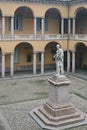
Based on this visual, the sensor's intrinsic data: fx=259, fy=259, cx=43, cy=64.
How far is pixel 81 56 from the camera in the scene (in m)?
42.5

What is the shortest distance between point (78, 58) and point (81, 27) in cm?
546

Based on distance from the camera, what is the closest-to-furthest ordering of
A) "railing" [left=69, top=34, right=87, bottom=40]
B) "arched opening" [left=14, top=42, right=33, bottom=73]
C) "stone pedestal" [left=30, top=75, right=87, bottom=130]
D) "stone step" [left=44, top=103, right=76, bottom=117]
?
"stone pedestal" [left=30, top=75, right=87, bottom=130]
"stone step" [left=44, top=103, right=76, bottom=117]
"railing" [left=69, top=34, right=87, bottom=40]
"arched opening" [left=14, top=42, right=33, bottom=73]

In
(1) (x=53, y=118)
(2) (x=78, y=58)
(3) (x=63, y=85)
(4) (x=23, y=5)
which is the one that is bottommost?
(1) (x=53, y=118)

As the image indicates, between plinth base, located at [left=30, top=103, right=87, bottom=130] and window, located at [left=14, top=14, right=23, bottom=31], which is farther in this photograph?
window, located at [left=14, top=14, right=23, bottom=31]

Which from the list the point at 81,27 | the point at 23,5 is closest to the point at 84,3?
the point at 81,27

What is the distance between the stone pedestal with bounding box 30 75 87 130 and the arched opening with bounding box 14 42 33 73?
20.9 metres

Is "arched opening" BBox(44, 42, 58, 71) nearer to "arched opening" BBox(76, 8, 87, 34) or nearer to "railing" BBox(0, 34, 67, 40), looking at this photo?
"railing" BBox(0, 34, 67, 40)

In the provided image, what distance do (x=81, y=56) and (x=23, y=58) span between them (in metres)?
9.65

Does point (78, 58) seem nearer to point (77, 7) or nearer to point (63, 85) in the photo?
point (77, 7)

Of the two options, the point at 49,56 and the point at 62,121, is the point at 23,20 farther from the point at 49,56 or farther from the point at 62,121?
the point at 62,121

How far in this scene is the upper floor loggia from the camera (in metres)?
35.4

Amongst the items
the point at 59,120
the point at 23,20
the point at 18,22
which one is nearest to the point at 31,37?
the point at 18,22

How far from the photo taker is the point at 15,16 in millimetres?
37219

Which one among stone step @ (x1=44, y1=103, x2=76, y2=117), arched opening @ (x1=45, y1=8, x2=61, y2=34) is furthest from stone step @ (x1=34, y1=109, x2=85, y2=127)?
arched opening @ (x1=45, y1=8, x2=61, y2=34)
